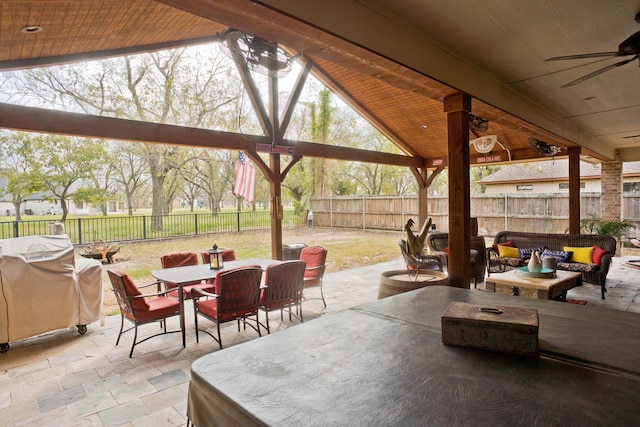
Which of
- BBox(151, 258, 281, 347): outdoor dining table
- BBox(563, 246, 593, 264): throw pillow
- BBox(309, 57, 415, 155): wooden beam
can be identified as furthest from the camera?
BBox(309, 57, 415, 155): wooden beam

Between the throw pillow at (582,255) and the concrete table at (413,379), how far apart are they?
196 inches

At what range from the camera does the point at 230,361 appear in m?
1.48

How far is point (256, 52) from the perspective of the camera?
12.2 feet

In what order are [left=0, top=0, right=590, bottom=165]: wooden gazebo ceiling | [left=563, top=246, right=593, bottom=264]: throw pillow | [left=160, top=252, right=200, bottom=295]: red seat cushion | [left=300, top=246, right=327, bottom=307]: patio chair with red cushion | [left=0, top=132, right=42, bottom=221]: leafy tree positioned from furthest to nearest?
1. [left=0, top=132, right=42, bottom=221]: leafy tree
2. [left=563, top=246, right=593, bottom=264]: throw pillow
3. [left=300, top=246, right=327, bottom=307]: patio chair with red cushion
4. [left=160, top=252, right=200, bottom=295]: red seat cushion
5. [left=0, top=0, right=590, bottom=165]: wooden gazebo ceiling

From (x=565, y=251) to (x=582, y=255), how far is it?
27 centimetres

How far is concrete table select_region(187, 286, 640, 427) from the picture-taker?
1072mm

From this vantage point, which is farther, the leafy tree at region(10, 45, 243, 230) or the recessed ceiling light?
the leafy tree at region(10, 45, 243, 230)

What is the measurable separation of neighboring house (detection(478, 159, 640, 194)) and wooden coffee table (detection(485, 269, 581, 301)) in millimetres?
9570

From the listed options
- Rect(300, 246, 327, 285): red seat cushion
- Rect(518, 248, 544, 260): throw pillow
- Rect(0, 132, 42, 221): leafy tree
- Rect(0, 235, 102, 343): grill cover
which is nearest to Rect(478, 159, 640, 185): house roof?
Rect(518, 248, 544, 260): throw pillow

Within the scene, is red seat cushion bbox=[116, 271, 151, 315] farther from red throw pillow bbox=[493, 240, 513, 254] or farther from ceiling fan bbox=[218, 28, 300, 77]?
red throw pillow bbox=[493, 240, 513, 254]

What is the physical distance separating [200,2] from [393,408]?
1990 millimetres

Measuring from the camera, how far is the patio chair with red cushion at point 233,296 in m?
3.52

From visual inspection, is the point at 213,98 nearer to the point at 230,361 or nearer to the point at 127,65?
the point at 127,65

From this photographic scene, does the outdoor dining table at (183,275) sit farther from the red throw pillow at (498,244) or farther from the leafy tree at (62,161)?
the leafy tree at (62,161)
